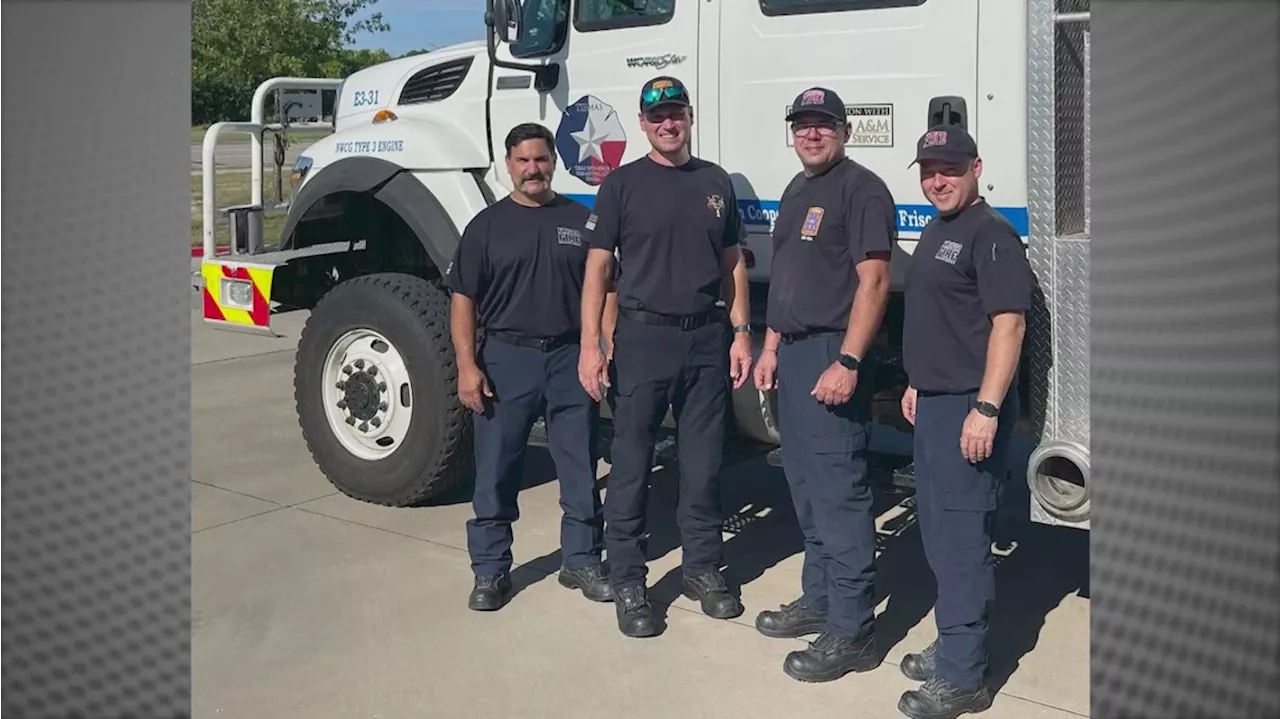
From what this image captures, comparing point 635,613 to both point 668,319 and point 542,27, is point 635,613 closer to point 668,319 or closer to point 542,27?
point 668,319

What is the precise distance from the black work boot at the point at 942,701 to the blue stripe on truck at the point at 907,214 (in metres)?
1.47

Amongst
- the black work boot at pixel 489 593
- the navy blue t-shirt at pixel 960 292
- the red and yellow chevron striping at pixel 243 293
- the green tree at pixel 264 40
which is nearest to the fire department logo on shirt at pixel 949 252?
the navy blue t-shirt at pixel 960 292

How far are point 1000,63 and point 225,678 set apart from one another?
3.15m

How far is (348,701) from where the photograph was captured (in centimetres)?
381

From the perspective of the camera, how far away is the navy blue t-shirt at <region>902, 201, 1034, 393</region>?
3.41 m

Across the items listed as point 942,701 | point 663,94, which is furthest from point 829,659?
point 663,94

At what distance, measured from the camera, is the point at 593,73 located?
5.11 metres

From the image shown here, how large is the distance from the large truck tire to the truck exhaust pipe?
99.1 inches

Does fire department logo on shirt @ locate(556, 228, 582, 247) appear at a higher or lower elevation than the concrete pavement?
higher

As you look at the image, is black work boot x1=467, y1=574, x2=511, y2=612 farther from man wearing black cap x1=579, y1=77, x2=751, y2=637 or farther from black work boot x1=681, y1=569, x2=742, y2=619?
black work boot x1=681, y1=569, x2=742, y2=619

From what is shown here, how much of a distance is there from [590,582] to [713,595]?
0.49 m

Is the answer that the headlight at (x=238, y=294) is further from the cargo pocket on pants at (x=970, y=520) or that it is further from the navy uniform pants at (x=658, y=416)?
the cargo pocket on pants at (x=970, y=520)

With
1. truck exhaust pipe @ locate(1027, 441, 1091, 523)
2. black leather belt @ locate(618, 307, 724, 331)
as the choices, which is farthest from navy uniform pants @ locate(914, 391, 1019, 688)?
black leather belt @ locate(618, 307, 724, 331)

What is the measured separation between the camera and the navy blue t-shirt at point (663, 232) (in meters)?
4.24
